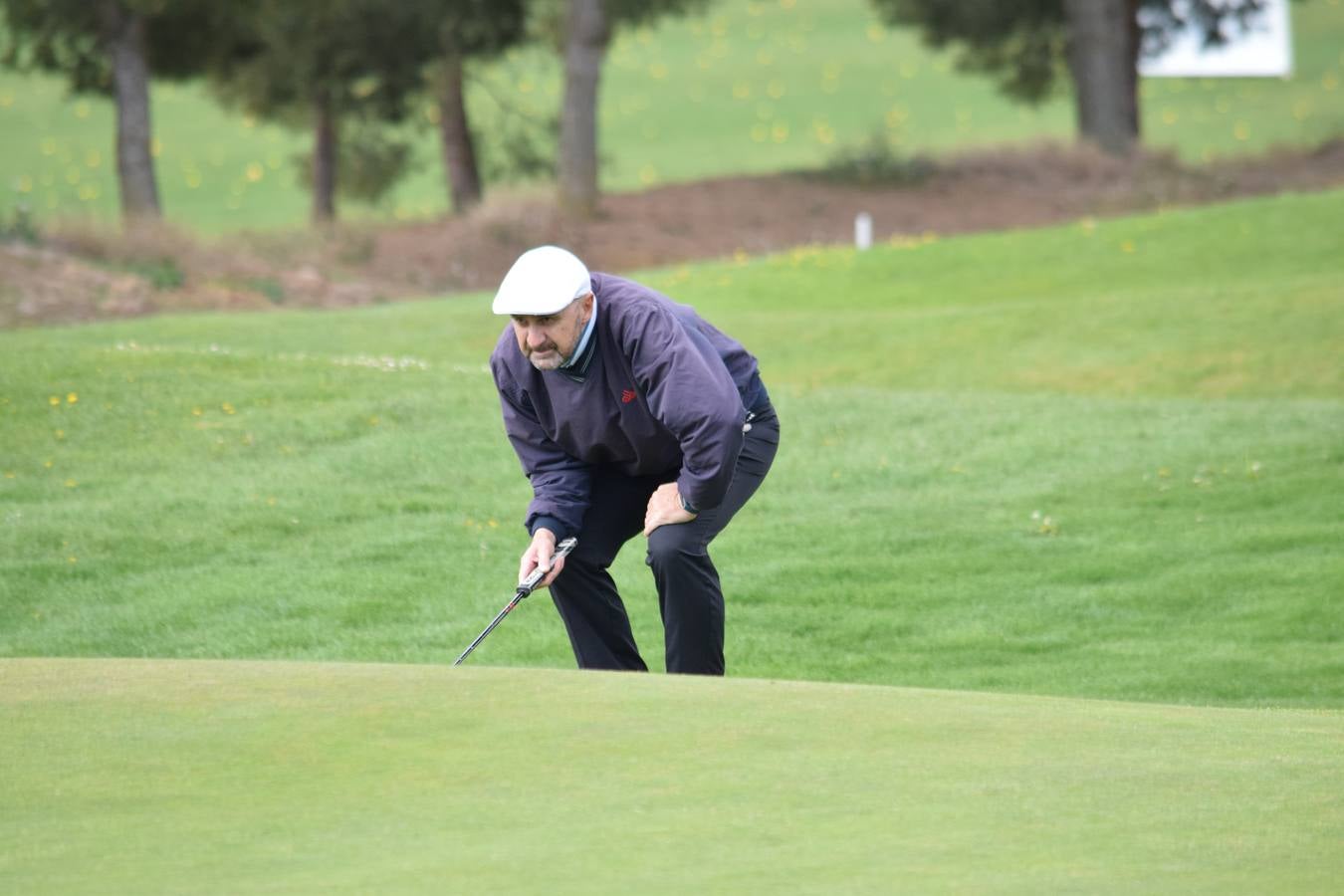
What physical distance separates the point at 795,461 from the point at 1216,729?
7782 millimetres

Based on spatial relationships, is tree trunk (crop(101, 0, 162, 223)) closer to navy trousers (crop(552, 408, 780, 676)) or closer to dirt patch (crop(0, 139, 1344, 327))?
dirt patch (crop(0, 139, 1344, 327))

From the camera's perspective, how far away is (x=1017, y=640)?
30.0 ft

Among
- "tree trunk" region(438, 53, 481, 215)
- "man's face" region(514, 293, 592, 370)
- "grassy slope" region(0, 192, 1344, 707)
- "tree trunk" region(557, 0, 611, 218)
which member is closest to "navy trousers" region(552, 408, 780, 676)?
"man's face" region(514, 293, 592, 370)

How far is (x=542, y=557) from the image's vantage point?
6379mm

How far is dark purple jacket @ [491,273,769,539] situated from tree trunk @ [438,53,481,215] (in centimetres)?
2593

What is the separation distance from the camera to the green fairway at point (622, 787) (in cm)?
350

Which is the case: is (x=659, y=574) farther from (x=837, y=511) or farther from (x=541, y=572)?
(x=837, y=511)

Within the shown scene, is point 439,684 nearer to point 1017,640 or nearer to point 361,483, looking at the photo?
point 1017,640

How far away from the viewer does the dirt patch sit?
72.9 ft

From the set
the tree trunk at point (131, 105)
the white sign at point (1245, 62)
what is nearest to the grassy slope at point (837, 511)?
the tree trunk at point (131, 105)

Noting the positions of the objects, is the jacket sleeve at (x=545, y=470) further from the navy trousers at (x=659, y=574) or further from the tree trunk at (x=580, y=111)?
the tree trunk at (x=580, y=111)

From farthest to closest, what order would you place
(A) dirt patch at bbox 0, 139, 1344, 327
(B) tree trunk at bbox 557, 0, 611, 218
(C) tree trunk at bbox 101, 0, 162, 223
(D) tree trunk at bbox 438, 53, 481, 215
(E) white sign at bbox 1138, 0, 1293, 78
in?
(E) white sign at bbox 1138, 0, 1293, 78 → (D) tree trunk at bbox 438, 53, 481, 215 → (B) tree trunk at bbox 557, 0, 611, 218 → (C) tree trunk at bbox 101, 0, 162, 223 → (A) dirt patch at bbox 0, 139, 1344, 327

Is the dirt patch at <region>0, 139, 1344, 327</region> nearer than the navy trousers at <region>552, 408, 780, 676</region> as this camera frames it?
No

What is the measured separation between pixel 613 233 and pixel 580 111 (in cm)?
207
